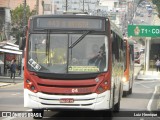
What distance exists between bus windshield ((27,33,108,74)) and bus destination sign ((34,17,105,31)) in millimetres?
213

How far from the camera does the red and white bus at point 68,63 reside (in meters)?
14.9

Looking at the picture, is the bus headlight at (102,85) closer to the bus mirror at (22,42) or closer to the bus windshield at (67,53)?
the bus windshield at (67,53)

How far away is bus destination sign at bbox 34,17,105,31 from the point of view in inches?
611

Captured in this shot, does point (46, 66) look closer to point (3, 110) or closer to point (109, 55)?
point (109, 55)

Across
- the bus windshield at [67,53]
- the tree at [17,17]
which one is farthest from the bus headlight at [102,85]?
the tree at [17,17]

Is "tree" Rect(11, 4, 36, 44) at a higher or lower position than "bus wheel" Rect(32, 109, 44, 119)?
lower

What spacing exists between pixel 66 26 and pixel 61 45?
59 centimetres

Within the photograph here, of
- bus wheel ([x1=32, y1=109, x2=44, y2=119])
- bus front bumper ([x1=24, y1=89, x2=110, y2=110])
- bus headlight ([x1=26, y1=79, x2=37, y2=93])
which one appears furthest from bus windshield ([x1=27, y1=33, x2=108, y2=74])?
bus wheel ([x1=32, y1=109, x2=44, y2=119])

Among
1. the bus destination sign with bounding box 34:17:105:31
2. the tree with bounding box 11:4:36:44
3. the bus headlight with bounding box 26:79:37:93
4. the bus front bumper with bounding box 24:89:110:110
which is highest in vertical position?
the bus destination sign with bounding box 34:17:105:31

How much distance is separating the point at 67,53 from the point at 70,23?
0.91m

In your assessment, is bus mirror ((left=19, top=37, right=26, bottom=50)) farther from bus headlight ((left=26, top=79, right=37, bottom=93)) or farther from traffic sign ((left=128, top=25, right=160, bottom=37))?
traffic sign ((left=128, top=25, right=160, bottom=37))

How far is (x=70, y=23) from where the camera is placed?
51.1 ft

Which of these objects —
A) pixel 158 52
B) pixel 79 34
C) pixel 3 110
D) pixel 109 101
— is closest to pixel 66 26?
pixel 79 34

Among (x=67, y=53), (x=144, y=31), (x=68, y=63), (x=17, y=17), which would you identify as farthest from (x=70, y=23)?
(x=17, y=17)
